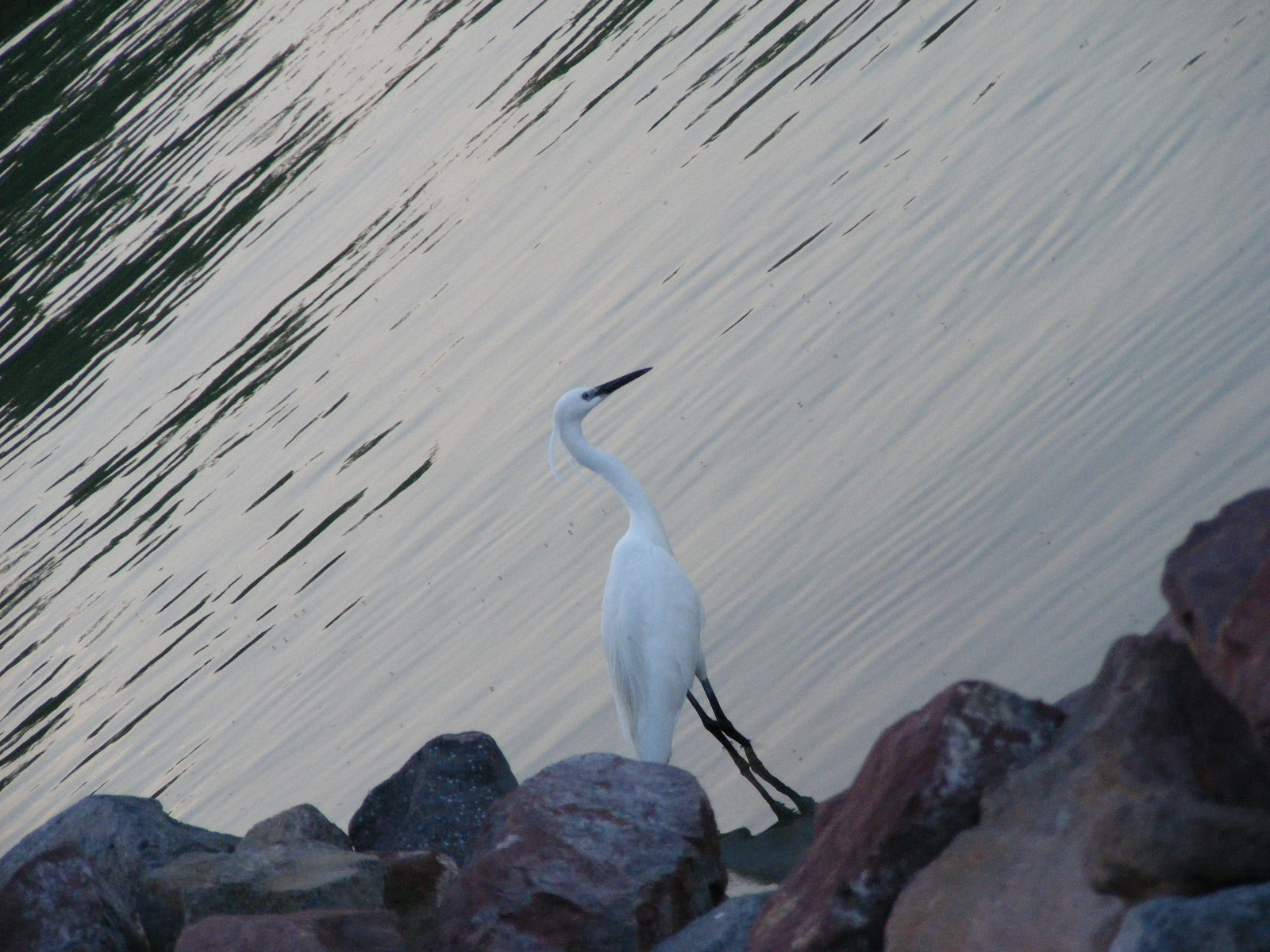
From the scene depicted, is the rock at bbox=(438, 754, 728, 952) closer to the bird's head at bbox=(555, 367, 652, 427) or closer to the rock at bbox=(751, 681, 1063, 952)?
the rock at bbox=(751, 681, 1063, 952)

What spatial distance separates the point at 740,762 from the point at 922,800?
109 inches

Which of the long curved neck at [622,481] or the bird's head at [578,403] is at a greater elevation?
the bird's head at [578,403]

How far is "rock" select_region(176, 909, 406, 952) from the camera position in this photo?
4.68 metres

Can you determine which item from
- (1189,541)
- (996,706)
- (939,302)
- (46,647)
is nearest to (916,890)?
(996,706)

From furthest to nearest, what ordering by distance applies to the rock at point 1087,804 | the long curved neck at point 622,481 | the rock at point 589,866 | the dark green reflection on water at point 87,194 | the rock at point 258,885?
1. the dark green reflection on water at point 87,194
2. the long curved neck at point 622,481
3. the rock at point 258,885
4. the rock at point 589,866
5. the rock at point 1087,804

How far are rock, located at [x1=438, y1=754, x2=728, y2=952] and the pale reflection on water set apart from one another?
1.00 m

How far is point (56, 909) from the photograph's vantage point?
5562 mm

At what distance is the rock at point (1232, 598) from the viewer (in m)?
2.88

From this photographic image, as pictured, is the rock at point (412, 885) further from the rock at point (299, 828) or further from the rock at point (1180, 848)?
the rock at point (1180, 848)

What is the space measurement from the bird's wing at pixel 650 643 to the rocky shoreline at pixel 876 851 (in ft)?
2.29

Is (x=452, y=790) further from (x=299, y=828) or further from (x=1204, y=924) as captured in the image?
(x=1204, y=924)

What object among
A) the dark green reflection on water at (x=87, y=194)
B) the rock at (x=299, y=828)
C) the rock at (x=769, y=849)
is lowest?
the rock at (x=769, y=849)

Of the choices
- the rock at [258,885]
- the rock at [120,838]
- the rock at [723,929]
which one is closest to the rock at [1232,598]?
the rock at [723,929]

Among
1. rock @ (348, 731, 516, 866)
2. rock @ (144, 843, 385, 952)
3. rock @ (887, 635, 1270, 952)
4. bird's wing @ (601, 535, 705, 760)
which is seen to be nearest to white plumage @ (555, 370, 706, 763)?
bird's wing @ (601, 535, 705, 760)
